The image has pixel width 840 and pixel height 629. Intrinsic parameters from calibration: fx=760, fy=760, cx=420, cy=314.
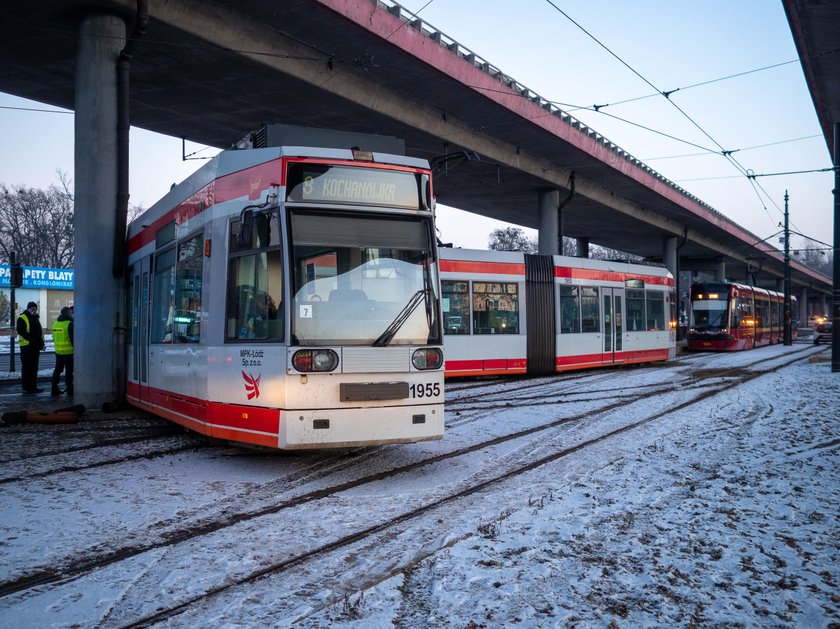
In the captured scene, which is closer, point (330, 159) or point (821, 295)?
point (330, 159)

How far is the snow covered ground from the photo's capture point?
4.11 metres

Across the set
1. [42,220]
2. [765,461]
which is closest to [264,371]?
[765,461]

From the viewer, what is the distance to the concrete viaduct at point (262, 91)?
566 inches

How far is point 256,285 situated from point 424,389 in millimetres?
1936

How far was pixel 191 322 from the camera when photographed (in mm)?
8648

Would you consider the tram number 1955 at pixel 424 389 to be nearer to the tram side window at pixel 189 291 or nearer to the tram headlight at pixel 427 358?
the tram headlight at pixel 427 358

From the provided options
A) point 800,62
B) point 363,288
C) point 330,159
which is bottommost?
point 363,288

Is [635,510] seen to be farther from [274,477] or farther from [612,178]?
[612,178]

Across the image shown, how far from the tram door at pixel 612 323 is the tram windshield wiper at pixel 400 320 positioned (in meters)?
15.7

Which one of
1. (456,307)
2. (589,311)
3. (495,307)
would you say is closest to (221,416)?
(456,307)

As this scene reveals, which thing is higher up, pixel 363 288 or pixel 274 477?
pixel 363 288

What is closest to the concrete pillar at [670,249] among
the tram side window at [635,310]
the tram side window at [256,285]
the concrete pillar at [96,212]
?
the tram side window at [635,310]

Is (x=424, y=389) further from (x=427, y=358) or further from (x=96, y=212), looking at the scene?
(x=96, y=212)

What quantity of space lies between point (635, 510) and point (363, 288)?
3.15 meters
